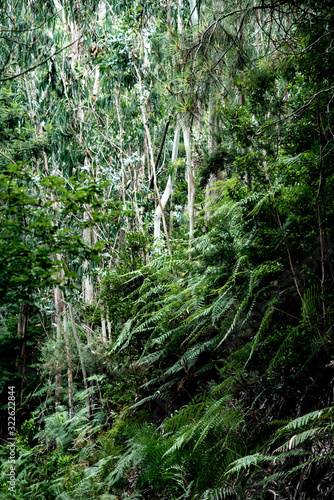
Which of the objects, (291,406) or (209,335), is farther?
(209,335)

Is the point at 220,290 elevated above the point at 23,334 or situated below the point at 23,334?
above

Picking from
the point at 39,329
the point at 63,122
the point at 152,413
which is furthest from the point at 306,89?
the point at 39,329

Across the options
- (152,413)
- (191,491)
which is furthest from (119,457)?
(191,491)

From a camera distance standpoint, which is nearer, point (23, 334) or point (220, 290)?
point (220, 290)

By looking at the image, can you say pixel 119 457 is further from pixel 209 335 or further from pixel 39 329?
pixel 39 329

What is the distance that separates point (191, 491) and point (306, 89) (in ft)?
10.6

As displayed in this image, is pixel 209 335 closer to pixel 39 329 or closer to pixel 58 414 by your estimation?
pixel 58 414

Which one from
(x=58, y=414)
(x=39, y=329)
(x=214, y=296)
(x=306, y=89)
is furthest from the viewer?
(x=39, y=329)

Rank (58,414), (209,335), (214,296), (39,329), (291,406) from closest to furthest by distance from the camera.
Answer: (291,406) < (214,296) < (209,335) < (58,414) < (39,329)

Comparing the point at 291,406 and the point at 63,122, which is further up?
the point at 63,122

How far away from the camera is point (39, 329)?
10359mm

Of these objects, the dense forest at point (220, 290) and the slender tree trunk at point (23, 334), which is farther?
the slender tree trunk at point (23, 334)

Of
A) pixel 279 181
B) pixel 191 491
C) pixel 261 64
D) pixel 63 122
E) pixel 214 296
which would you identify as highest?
pixel 63 122

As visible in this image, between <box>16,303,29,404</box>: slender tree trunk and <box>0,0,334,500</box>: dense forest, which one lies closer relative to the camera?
<box>0,0,334,500</box>: dense forest
